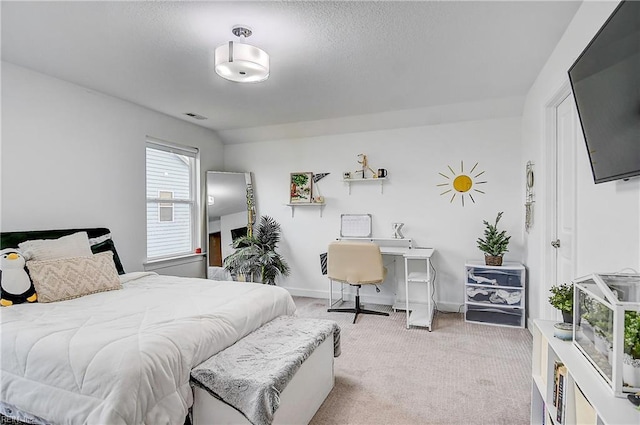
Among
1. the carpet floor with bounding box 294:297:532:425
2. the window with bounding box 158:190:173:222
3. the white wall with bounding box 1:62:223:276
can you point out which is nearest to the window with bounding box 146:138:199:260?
the window with bounding box 158:190:173:222

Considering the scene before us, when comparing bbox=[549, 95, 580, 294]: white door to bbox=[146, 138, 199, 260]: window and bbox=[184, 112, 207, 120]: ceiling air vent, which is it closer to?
bbox=[184, 112, 207, 120]: ceiling air vent

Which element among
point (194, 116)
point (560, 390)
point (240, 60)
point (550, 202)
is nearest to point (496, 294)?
point (550, 202)

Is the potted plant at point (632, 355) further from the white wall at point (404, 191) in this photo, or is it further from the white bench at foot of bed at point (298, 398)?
the white wall at point (404, 191)

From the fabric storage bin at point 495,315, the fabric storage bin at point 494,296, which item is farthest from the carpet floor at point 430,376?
the fabric storage bin at point 494,296

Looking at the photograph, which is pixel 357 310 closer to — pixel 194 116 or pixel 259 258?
pixel 259 258

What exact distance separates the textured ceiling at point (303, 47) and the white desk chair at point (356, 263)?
1.60 metres

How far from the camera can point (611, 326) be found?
3.81ft

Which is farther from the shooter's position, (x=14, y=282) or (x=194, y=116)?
(x=194, y=116)

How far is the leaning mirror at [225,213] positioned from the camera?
195 inches

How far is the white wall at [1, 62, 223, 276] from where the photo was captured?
2842 millimetres

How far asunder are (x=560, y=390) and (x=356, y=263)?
2.36 m

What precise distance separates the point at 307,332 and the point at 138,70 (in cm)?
258

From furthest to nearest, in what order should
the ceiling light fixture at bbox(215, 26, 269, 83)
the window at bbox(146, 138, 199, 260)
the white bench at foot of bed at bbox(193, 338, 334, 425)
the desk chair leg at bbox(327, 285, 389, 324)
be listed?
the window at bbox(146, 138, 199, 260), the desk chair leg at bbox(327, 285, 389, 324), the ceiling light fixture at bbox(215, 26, 269, 83), the white bench at foot of bed at bbox(193, 338, 334, 425)

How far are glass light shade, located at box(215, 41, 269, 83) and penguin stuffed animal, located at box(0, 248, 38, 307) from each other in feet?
6.37
